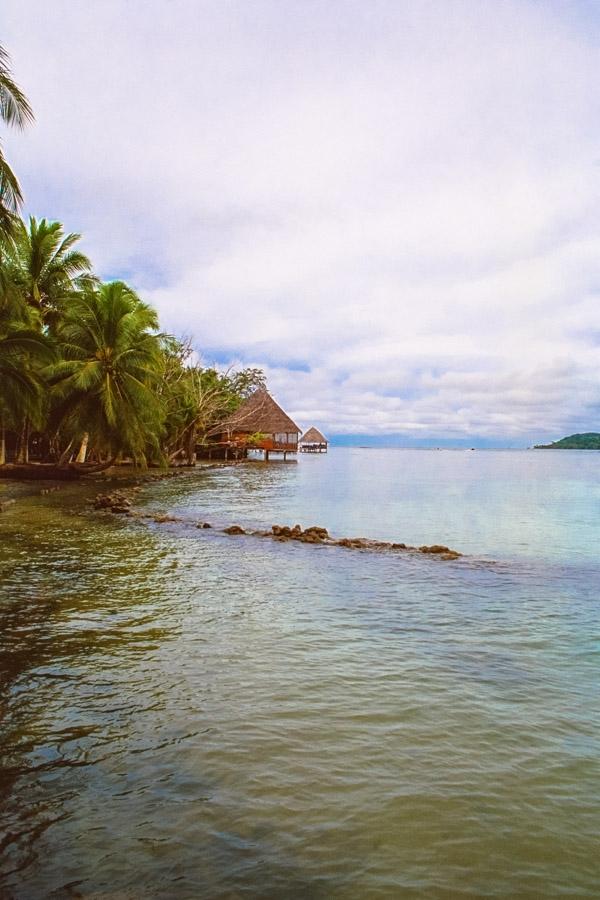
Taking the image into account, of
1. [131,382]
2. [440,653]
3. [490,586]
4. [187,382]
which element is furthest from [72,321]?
[440,653]

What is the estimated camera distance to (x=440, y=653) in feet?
19.6

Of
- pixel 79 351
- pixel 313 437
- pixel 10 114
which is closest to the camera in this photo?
pixel 10 114

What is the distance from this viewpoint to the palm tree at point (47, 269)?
83.3 feet

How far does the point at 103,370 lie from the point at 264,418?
99.9ft

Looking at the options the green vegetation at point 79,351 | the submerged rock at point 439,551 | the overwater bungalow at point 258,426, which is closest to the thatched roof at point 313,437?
the overwater bungalow at point 258,426

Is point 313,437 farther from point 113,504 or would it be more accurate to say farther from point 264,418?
point 113,504

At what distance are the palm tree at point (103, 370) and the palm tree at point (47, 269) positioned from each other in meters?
1.32

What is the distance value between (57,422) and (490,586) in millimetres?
22237

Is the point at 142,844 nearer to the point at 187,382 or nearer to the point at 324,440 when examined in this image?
the point at 187,382

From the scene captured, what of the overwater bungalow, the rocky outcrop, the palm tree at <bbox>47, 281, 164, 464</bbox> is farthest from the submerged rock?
the overwater bungalow

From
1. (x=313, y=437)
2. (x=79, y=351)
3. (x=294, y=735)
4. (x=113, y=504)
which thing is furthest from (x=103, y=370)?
(x=313, y=437)

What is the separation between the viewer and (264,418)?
54.9 metres

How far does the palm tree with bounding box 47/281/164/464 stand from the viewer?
80.5 ft

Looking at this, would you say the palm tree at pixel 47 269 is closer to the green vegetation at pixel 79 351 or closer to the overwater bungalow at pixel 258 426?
the green vegetation at pixel 79 351
